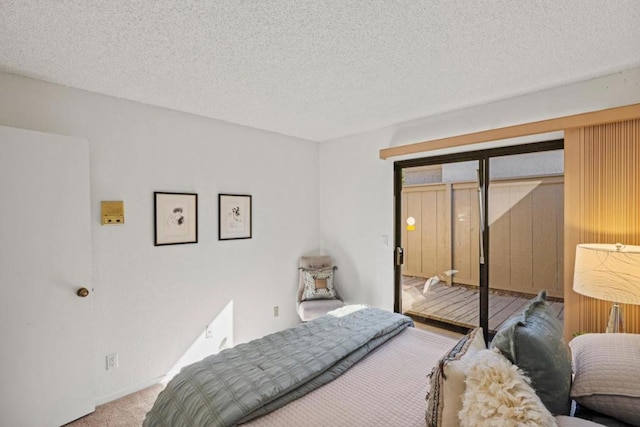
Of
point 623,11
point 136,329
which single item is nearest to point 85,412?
point 136,329

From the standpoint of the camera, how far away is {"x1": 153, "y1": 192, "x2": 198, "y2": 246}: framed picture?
2.79 metres

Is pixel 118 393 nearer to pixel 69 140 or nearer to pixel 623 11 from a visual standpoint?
pixel 69 140

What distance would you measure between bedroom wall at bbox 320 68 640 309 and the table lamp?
107cm

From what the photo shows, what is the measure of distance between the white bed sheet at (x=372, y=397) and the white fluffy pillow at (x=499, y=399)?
413 mm

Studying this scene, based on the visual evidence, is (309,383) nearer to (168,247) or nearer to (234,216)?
(168,247)

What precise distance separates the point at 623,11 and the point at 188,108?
9.78 feet

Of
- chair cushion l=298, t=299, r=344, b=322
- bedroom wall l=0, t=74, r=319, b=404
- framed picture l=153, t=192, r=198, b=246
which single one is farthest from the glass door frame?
framed picture l=153, t=192, r=198, b=246

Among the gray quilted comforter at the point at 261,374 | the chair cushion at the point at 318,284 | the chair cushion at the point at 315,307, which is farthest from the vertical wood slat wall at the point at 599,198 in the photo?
the chair cushion at the point at 318,284

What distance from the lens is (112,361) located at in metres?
2.53

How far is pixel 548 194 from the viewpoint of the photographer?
8.61ft

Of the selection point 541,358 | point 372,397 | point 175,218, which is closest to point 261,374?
point 372,397

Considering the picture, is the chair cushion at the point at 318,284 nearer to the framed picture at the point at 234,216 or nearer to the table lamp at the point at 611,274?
the framed picture at the point at 234,216

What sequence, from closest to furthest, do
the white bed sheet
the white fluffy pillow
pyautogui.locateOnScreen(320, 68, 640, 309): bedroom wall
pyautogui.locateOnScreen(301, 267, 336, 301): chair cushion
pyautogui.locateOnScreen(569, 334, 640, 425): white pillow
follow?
the white fluffy pillow, pyautogui.locateOnScreen(569, 334, 640, 425): white pillow, the white bed sheet, pyautogui.locateOnScreen(320, 68, 640, 309): bedroom wall, pyautogui.locateOnScreen(301, 267, 336, 301): chair cushion

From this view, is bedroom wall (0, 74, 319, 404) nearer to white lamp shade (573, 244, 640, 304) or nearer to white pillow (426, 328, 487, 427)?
white pillow (426, 328, 487, 427)
